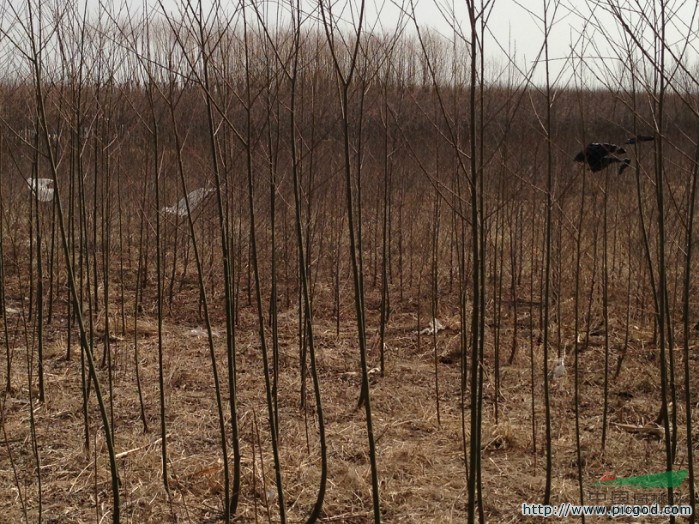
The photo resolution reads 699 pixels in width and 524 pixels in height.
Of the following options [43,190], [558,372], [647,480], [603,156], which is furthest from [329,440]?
[43,190]

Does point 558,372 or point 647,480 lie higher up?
point 558,372

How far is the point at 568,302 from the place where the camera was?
5.90 m

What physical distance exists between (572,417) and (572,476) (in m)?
0.67

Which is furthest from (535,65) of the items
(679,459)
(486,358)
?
(486,358)

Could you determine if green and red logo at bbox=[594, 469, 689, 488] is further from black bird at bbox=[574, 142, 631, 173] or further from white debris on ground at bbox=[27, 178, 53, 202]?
white debris on ground at bbox=[27, 178, 53, 202]

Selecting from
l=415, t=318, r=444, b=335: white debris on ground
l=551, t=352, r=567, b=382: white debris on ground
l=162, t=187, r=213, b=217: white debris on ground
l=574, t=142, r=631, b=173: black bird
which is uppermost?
l=574, t=142, r=631, b=173: black bird

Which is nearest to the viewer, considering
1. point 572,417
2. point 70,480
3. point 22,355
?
point 70,480

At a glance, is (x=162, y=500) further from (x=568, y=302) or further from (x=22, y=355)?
(x=568, y=302)

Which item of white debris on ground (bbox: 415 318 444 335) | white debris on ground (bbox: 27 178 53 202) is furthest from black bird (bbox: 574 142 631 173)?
white debris on ground (bbox: 27 178 53 202)

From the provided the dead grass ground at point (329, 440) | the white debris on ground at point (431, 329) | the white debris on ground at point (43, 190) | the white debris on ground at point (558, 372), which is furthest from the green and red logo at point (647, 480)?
the white debris on ground at point (43, 190)

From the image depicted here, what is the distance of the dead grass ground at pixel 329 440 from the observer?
9.10 ft

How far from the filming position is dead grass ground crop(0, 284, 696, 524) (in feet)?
9.10

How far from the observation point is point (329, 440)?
3.40m

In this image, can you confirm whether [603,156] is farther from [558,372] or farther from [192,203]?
[192,203]
